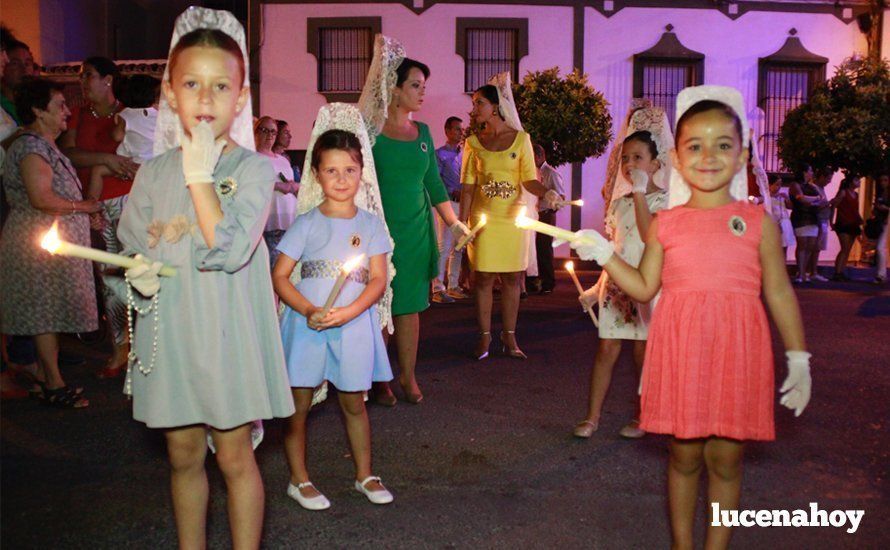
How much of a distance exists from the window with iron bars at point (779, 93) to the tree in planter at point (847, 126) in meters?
5.22

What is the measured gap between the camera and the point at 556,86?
15.1 m

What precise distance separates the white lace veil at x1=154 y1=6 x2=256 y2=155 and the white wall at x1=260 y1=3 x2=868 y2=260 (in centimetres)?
1727

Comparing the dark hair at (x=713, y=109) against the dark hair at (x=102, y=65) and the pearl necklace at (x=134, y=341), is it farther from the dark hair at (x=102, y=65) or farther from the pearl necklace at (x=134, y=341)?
the dark hair at (x=102, y=65)

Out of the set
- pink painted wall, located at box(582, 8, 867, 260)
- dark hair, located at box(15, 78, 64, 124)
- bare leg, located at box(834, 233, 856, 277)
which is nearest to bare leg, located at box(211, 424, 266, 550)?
dark hair, located at box(15, 78, 64, 124)

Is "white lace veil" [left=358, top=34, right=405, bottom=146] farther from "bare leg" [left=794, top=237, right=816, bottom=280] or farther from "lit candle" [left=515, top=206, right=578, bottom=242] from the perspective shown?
"bare leg" [left=794, top=237, right=816, bottom=280]

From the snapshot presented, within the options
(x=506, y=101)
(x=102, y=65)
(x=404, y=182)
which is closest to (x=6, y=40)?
(x=102, y=65)

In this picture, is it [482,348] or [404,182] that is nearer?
[404,182]

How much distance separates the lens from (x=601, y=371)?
500cm

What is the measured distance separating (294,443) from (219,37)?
6.26 ft

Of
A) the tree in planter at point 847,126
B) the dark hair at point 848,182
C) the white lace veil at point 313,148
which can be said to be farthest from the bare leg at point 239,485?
the dark hair at point 848,182

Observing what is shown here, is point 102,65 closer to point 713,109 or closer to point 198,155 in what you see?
point 198,155

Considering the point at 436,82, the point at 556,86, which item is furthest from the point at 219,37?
the point at 436,82

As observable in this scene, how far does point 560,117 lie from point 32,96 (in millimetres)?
10570

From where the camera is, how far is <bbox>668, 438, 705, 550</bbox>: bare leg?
10.3ft
